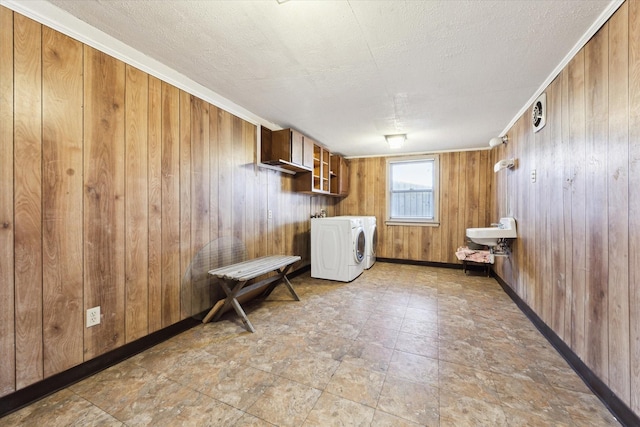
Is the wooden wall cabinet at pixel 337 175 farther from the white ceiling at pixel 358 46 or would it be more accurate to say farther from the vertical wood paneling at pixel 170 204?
the vertical wood paneling at pixel 170 204

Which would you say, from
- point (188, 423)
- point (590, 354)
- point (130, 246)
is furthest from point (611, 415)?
point (130, 246)

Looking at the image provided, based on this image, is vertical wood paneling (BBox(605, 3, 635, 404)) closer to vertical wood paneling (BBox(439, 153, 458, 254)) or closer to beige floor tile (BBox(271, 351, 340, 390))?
beige floor tile (BBox(271, 351, 340, 390))

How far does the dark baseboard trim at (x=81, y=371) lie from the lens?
133 cm

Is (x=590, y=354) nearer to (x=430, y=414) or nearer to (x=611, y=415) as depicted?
(x=611, y=415)

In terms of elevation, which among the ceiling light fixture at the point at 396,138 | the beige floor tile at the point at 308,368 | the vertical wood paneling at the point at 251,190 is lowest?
the beige floor tile at the point at 308,368

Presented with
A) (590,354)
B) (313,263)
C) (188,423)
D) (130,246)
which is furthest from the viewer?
(313,263)

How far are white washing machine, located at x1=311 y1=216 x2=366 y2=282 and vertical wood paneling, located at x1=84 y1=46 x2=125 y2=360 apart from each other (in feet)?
8.22

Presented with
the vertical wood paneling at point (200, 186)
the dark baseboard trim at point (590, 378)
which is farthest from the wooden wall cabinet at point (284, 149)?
the dark baseboard trim at point (590, 378)

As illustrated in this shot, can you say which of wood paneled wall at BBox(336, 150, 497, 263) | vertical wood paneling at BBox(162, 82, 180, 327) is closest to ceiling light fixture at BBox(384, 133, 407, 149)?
wood paneled wall at BBox(336, 150, 497, 263)

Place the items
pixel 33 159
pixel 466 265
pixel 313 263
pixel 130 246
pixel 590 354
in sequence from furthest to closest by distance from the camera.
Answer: pixel 466 265 → pixel 313 263 → pixel 130 246 → pixel 590 354 → pixel 33 159

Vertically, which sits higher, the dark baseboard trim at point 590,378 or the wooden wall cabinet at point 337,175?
the wooden wall cabinet at point 337,175

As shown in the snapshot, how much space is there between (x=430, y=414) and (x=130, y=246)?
86.6 inches

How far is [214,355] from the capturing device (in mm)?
1861

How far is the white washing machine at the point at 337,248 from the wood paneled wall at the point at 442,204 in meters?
1.25
